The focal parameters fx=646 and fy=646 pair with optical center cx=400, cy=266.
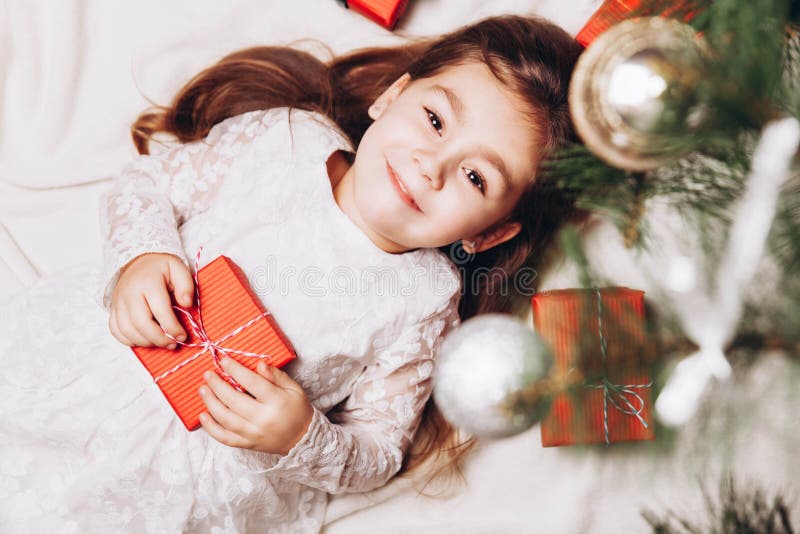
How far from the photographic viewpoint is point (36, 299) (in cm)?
104

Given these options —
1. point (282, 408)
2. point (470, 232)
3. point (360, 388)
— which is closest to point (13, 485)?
point (282, 408)

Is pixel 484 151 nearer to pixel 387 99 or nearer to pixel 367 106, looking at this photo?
pixel 387 99

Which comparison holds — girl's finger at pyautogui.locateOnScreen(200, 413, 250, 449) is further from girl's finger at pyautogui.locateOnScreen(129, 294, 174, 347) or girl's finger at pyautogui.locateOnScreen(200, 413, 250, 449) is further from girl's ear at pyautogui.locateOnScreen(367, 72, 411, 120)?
girl's ear at pyautogui.locateOnScreen(367, 72, 411, 120)

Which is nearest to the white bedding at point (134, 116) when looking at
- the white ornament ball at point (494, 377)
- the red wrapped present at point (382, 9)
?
the red wrapped present at point (382, 9)

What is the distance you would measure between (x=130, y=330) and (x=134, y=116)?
1.66 ft

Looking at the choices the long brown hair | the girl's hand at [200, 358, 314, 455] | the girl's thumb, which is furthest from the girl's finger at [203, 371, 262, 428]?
the long brown hair

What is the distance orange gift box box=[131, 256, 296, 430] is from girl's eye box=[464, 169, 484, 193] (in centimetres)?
33

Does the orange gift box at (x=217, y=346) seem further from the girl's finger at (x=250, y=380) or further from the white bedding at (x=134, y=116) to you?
the white bedding at (x=134, y=116)

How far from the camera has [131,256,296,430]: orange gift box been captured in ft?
2.82

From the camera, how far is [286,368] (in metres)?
0.96

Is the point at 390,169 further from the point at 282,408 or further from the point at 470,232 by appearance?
the point at 282,408

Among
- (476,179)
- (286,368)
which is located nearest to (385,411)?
(286,368)

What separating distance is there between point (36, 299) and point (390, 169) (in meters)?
0.62

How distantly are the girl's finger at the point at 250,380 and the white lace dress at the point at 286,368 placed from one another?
0.08 metres
